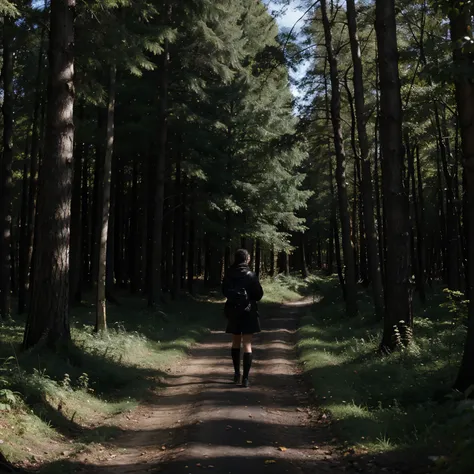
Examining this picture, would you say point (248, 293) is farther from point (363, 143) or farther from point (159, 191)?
point (159, 191)

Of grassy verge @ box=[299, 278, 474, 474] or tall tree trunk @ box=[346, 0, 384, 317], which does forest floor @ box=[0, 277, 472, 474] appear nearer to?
grassy verge @ box=[299, 278, 474, 474]

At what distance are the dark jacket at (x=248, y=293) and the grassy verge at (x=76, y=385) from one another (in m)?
1.89

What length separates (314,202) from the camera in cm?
3678

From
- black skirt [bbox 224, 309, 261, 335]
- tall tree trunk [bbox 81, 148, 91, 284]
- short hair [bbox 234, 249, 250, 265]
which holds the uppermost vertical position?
tall tree trunk [bbox 81, 148, 91, 284]

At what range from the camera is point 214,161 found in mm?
24172

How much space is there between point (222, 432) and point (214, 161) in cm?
1881

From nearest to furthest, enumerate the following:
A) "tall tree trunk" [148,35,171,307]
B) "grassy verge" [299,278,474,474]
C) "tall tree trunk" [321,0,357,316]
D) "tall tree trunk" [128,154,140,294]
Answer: "grassy verge" [299,278,474,474], "tall tree trunk" [321,0,357,316], "tall tree trunk" [148,35,171,307], "tall tree trunk" [128,154,140,294]

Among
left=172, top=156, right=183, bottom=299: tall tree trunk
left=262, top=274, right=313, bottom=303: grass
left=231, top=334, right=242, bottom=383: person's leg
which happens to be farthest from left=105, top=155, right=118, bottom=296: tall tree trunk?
left=231, top=334, right=242, bottom=383: person's leg

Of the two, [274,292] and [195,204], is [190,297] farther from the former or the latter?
[274,292]

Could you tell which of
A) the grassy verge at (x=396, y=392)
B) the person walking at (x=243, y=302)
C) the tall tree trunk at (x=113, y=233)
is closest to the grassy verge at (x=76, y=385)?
the person walking at (x=243, y=302)

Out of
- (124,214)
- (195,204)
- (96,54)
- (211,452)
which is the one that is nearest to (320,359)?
(211,452)

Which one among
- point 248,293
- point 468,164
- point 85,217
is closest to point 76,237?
point 85,217

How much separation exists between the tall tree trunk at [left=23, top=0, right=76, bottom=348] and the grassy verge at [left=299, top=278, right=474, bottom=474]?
15.3 feet

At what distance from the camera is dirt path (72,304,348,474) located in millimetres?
5269
